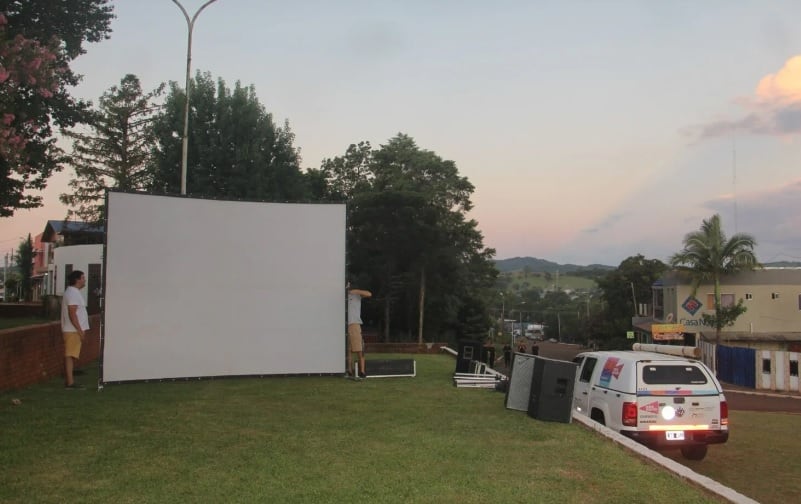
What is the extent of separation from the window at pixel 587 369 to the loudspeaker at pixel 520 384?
105 centimetres

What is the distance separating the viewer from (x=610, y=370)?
9984 mm

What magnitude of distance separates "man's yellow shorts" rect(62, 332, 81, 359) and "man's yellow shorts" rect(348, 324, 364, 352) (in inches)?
207

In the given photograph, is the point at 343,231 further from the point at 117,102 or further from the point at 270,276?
the point at 117,102

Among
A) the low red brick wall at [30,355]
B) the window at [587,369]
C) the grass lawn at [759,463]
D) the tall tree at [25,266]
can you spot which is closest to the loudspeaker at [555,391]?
the window at [587,369]

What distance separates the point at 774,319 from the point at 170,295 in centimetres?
4309

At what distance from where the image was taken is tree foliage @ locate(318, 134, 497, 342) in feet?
150

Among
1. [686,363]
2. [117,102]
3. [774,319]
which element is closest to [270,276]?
[686,363]

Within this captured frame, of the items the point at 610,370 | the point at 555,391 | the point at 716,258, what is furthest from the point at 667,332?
the point at 555,391

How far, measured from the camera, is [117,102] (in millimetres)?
42688

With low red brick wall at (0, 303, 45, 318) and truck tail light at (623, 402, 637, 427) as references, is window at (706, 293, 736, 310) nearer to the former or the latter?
truck tail light at (623, 402, 637, 427)

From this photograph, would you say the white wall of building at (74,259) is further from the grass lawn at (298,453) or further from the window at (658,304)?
the window at (658,304)

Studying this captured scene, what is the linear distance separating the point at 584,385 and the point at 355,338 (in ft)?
16.7

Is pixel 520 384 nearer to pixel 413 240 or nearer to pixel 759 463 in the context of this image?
pixel 759 463

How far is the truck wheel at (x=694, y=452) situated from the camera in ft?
31.4
